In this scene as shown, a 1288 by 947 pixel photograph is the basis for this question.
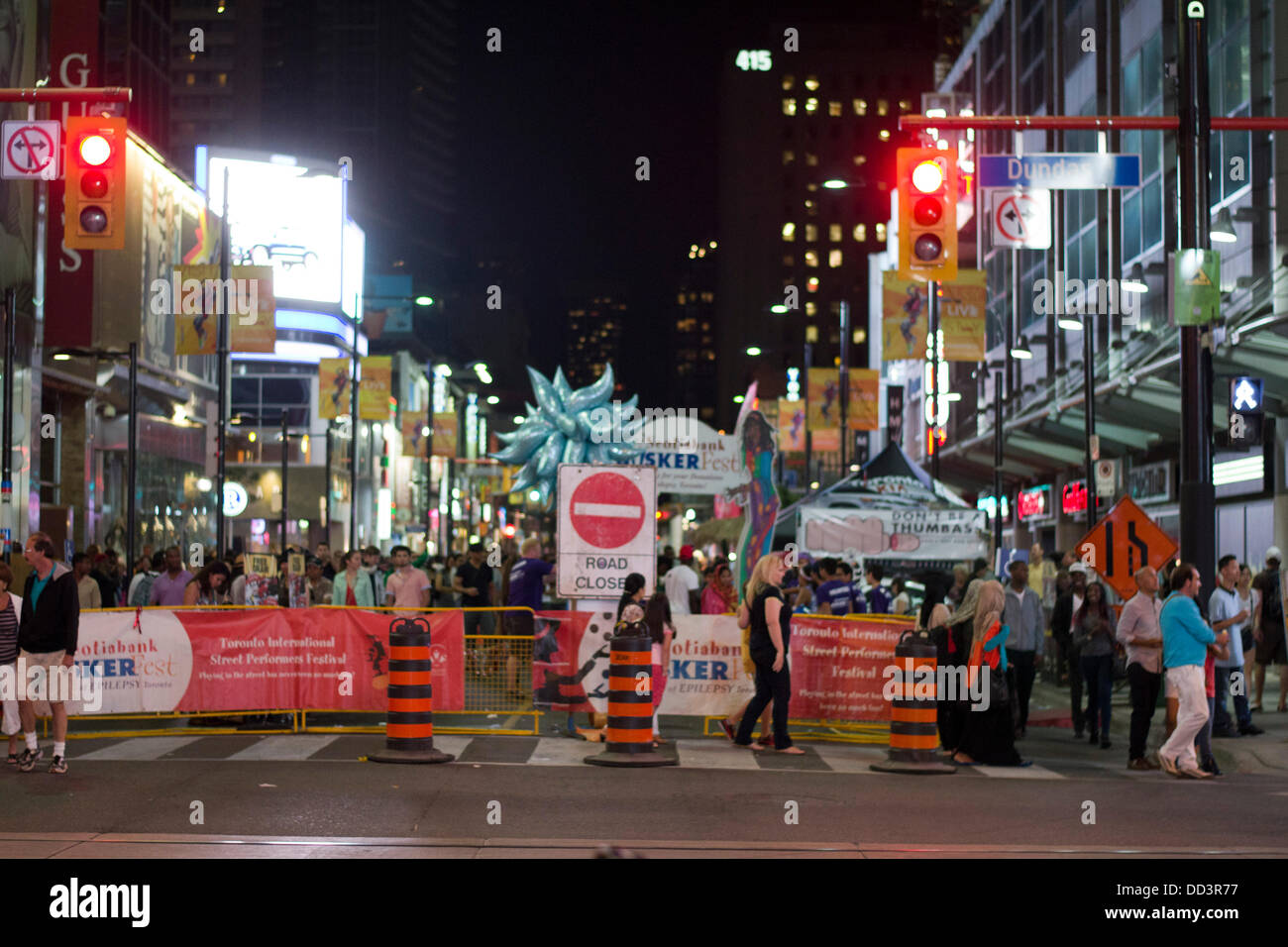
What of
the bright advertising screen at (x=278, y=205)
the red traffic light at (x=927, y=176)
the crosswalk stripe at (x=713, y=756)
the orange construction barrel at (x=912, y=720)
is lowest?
the crosswalk stripe at (x=713, y=756)

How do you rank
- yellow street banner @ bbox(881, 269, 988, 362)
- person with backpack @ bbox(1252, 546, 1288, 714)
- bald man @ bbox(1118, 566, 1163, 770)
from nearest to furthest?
bald man @ bbox(1118, 566, 1163, 770) → person with backpack @ bbox(1252, 546, 1288, 714) → yellow street banner @ bbox(881, 269, 988, 362)

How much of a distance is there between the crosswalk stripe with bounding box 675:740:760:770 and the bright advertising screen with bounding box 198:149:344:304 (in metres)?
64.9

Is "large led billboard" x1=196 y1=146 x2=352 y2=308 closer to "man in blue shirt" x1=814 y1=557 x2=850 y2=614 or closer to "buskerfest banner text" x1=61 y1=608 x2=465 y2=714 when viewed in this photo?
"man in blue shirt" x1=814 y1=557 x2=850 y2=614

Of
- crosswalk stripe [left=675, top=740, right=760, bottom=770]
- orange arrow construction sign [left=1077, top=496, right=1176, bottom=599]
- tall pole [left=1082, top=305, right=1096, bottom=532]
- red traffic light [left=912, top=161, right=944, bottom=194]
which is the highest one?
red traffic light [left=912, top=161, right=944, bottom=194]

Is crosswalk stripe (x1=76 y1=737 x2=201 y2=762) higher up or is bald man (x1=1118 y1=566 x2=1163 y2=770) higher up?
bald man (x1=1118 y1=566 x2=1163 y2=770)

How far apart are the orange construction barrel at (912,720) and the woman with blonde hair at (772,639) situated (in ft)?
4.04

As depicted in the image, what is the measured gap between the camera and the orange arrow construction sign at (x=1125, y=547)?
16.8 metres

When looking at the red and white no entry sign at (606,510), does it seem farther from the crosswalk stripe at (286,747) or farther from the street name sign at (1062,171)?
the street name sign at (1062,171)

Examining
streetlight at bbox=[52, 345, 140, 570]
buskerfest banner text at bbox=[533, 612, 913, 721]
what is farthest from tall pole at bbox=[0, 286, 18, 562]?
buskerfest banner text at bbox=[533, 612, 913, 721]

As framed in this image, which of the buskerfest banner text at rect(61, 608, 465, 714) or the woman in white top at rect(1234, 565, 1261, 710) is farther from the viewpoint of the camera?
the woman in white top at rect(1234, 565, 1261, 710)

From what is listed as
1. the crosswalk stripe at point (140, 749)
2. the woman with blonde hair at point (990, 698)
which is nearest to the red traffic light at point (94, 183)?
the crosswalk stripe at point (140, 749)

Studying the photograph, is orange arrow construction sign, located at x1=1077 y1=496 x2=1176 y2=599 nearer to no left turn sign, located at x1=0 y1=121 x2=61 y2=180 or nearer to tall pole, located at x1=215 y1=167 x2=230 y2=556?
no left turn sign, located at x1=0 y1=121 x2=61 y2=180

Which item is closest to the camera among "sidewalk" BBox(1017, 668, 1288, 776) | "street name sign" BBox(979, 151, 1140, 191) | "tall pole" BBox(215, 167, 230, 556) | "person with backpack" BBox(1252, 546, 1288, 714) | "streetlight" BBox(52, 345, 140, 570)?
"sidewalk" BBox(1017, 668, 1288, 776)

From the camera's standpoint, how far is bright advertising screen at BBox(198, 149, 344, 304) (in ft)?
256
